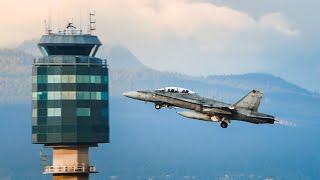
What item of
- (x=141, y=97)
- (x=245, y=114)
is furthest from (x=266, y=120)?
(x=141, y=97)

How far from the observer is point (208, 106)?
19388cm

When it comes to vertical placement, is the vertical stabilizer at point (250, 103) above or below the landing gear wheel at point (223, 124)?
above

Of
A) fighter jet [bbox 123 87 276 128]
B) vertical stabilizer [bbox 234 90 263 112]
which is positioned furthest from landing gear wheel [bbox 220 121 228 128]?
vertical stabilizer [bbox 234 90 263 112]

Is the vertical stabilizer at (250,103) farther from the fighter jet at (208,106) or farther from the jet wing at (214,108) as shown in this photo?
the jet wing at (214,108)

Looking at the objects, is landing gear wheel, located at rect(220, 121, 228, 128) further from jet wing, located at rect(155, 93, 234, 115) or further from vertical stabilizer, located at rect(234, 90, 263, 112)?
vertical stabilizer, located at rect(234, 90, 263, 112)

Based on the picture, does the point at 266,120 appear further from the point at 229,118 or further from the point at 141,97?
the point at 141,97

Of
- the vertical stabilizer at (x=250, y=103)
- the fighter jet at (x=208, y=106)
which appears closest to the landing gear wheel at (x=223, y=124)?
the fighter jet at (x=208, y=106)

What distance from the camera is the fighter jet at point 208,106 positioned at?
19275cm

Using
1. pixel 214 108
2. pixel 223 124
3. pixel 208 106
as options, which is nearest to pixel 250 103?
pixel 214 108

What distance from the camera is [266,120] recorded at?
625 feet

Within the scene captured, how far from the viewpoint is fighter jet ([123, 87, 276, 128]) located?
632 feet

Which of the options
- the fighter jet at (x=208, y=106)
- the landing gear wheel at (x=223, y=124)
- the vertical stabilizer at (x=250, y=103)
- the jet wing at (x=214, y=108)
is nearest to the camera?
the landing gear wheel at (x=223, y=124)

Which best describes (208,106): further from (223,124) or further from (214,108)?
(223,124)

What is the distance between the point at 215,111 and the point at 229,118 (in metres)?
2.08
